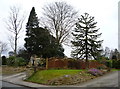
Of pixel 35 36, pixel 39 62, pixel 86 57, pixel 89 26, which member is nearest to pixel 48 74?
pixel 39 62

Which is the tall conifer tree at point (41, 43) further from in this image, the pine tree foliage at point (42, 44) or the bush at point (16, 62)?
the bush at point (16, 62)

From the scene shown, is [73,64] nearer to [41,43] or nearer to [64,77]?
[64,77]

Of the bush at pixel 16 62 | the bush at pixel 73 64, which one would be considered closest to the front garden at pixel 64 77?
the bush at pixel 73 64

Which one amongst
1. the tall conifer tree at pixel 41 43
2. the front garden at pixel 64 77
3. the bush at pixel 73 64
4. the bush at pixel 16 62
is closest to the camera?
the front garden at pixel 64 77

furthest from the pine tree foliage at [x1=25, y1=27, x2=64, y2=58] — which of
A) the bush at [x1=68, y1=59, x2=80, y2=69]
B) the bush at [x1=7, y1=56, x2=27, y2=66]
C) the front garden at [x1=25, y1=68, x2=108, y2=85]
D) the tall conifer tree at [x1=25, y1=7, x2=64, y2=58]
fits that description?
the front garden at [x1=25, y1=68, x2=108, y2=85]

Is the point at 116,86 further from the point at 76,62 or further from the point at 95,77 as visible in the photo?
the point at 76,62

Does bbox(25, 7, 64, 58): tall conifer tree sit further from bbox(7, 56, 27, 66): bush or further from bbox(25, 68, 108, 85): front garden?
bbox(25, 68, 108, 85): front garden

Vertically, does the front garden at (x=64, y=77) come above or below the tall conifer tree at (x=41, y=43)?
below

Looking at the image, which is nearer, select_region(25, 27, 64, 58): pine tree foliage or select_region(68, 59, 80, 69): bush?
select_region(68, 59, 80, 69): bush

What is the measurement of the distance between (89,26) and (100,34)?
218 centimetres

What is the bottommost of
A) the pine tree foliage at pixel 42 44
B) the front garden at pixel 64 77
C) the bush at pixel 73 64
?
the front garden at pixel 64 77

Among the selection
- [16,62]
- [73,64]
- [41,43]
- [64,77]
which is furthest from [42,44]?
[64,77]

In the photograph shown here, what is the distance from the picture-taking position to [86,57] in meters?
30.2

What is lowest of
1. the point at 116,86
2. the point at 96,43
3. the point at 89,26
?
the point at 116,86
